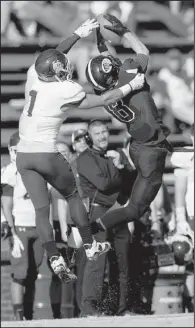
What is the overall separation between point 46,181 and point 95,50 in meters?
4.03

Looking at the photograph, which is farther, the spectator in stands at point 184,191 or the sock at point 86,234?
the spectator in stands at point 184,191

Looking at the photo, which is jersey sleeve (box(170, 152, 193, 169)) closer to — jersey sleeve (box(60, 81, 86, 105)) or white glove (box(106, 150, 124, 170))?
white glove (box(106, 150, 124, 170))

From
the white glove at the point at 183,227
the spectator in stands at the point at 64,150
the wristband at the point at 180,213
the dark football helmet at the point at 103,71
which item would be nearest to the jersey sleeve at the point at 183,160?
the wristband at the point at 180,213

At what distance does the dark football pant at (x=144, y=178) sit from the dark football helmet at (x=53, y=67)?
1.11 meters

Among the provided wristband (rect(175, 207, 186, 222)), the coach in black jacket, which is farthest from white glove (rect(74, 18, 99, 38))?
wristband (rect(175, 207, 186, 222))

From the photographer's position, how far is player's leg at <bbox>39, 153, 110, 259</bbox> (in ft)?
35.3

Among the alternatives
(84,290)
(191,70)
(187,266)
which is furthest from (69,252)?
(191,70)

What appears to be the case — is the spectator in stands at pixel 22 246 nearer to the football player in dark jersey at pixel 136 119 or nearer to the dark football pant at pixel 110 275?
the dark football pant at pixel 110 275

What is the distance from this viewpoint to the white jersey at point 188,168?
40.1 feet

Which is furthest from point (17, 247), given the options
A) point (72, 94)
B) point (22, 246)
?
point (72, 94)

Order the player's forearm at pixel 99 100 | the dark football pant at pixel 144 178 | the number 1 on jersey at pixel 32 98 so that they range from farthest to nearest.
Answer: the dark football pant at pixel 144 178 < the number 1 on jersey at pixel 32 98 < the player's forearm at pixel 99 100

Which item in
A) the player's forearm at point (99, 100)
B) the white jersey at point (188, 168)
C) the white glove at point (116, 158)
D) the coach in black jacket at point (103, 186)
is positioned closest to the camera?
the player's forearm at point (99, 100)

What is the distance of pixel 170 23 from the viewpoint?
49.3ft

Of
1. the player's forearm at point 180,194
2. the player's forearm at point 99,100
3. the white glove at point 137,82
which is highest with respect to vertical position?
the white glove at point 137,82
